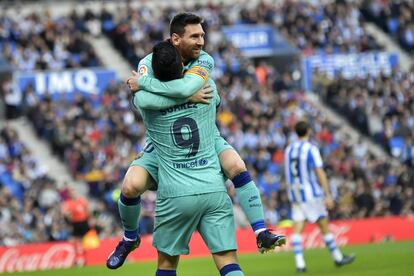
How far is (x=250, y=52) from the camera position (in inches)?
1571

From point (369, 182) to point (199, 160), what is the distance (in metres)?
23.1

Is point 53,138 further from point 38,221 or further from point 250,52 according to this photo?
point 250,52

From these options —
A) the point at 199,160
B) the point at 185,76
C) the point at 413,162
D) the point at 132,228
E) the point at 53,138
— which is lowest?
the point at 413,162

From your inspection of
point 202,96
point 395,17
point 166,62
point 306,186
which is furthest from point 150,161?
point 395,17

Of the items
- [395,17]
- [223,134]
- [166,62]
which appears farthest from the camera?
[395,17]

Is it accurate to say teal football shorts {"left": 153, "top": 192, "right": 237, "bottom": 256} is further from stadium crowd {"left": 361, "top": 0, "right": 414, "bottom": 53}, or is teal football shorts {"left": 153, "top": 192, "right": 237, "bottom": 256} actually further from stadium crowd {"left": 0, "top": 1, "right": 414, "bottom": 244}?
stadium crowd {"left": 361, "top": 0, "right": 414, "bottom": 53}

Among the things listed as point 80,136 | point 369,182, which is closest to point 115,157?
point 80,136

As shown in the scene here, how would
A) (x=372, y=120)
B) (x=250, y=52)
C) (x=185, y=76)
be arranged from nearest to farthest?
(x=185, y=76)
(x=372, y=120)
(x=250, y=52)

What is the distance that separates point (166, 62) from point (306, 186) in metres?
9.50

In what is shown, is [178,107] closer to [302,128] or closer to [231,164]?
[231,164]

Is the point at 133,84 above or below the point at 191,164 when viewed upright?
above

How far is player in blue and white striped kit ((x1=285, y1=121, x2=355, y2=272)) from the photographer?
1803 centimetres

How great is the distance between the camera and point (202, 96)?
953 centimetres

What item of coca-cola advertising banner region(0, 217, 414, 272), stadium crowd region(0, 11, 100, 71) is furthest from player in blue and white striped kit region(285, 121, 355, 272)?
stadium crowd region(0, 11, 100, 71)
